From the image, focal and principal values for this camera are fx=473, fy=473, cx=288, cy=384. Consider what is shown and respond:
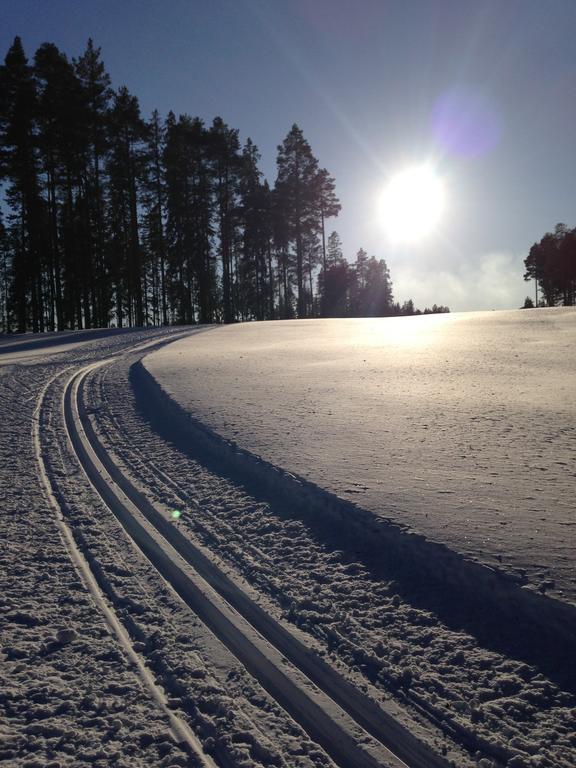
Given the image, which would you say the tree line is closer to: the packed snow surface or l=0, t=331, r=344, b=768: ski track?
the packed snow surface

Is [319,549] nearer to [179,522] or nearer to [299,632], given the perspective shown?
[299,632]

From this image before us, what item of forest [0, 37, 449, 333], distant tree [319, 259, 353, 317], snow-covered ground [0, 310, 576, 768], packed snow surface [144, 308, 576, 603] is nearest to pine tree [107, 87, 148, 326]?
forest [0, 37, 449, 333]

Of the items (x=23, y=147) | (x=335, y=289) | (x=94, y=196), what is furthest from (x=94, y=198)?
(x=335, y=289)

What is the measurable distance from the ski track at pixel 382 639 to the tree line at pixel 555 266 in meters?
47.5

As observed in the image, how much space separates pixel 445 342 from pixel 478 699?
37.7ft

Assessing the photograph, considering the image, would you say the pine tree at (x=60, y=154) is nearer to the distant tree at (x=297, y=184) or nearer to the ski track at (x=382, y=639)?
the distant tree at (x=297, y=184)

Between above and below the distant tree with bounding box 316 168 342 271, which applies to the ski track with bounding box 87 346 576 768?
below

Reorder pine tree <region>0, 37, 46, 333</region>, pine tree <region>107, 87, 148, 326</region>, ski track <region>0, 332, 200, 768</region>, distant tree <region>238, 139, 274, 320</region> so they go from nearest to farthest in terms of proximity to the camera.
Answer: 1. ski track <region>0, 332, 200, 768</region>
2. pine tree <region>0, 37, 46, 333</region>
3. pine tree <region>107, 87, 148, 326</region>
4. distant tree <region>238, 139, 274, 320</region>

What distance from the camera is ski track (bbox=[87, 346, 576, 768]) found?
1747mm

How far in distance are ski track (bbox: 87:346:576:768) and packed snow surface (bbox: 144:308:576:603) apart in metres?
0.48

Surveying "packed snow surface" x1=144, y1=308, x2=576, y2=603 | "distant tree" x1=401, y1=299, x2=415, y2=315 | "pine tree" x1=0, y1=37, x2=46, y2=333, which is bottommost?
"packed snow surface" x1=144, y1=308, x2=576, y2=603

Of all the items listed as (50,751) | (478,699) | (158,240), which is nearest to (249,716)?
(50,751)

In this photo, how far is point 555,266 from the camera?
47906 millimetres

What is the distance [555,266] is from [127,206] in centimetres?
4108
